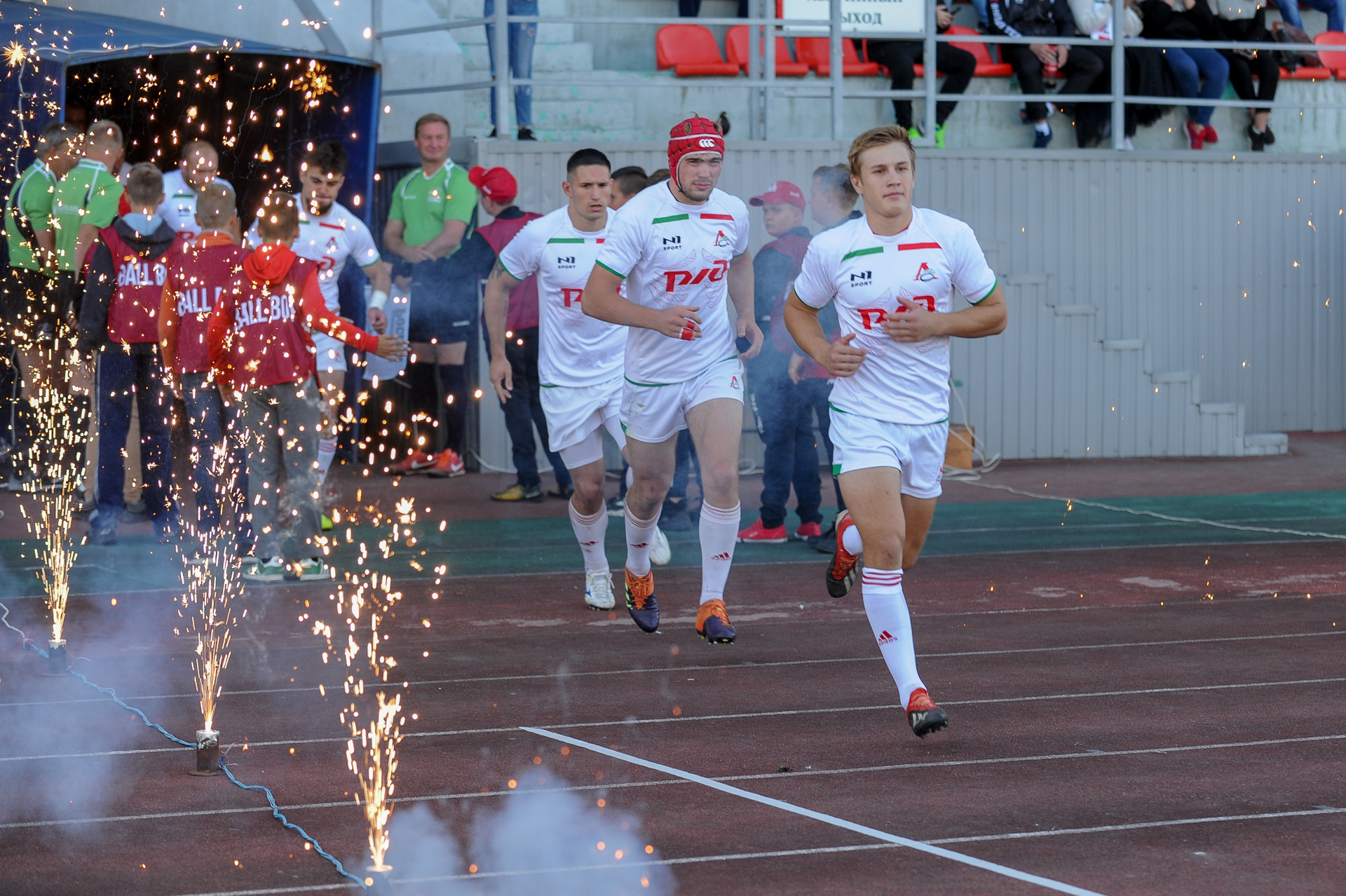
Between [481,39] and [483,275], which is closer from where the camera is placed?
[483,275]

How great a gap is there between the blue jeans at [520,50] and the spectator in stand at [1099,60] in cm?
603

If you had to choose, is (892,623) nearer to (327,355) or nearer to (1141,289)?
(327,355)

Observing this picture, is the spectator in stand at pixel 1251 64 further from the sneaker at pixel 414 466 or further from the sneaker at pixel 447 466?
the sneaker at pixel 414 466

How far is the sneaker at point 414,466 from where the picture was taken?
1501cm

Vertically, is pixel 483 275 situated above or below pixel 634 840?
above

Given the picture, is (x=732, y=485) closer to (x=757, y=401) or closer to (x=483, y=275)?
(x=757, y=401)

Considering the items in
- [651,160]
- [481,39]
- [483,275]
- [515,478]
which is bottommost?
[515,478]

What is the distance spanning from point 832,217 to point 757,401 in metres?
1.64

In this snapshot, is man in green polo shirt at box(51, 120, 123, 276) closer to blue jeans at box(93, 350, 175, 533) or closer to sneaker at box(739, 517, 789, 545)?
blue jeans at box(93, 350, 175, 533)

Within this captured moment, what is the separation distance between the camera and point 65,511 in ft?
39.8

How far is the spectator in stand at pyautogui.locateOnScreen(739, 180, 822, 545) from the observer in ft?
35.2

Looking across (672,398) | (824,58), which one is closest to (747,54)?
(824,58)

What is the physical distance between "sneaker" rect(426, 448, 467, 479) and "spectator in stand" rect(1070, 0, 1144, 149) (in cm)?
787

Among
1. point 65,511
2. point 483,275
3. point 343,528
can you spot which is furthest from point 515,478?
point 65,511
